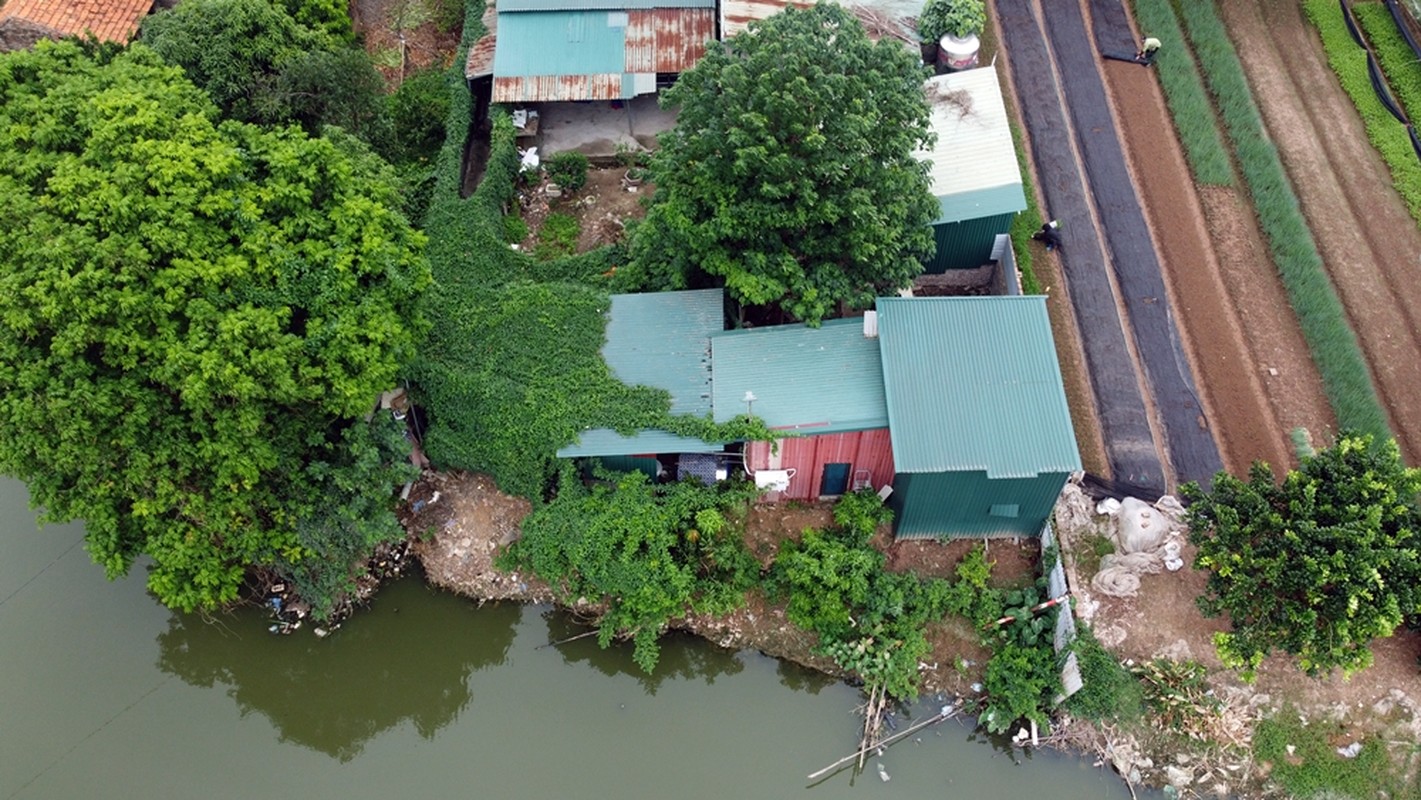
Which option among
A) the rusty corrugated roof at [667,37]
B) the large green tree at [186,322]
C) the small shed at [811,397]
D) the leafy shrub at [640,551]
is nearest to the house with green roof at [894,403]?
the small shed at [811,397]

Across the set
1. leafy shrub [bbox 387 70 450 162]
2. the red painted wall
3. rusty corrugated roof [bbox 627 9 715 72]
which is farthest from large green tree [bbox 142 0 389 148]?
the red painted wall

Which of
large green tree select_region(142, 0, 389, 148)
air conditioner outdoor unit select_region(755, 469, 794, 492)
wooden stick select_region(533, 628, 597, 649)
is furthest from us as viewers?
large green tree select_region(142, 0, 389, 148)

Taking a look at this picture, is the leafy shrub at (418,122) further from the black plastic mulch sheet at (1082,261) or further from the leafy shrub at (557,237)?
the black plastic mulch sheet at (1082,261)

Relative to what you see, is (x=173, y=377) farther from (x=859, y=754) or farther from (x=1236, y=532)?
(x=1236, y=532)

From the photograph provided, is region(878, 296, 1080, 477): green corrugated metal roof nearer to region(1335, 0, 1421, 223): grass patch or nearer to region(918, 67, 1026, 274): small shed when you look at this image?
region(918, 67, 1026, 274): small shed

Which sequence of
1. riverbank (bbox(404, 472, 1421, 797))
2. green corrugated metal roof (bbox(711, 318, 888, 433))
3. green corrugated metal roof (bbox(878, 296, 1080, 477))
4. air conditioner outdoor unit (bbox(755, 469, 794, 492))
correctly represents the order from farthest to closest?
air conditioner outdoor unit (bbox(755, 469, 794, 492))
green corrugated metal roof (bbox(711, 318, 888, 433))
green corrugated metal roof (bbox(878, 296, 1080, 477))
riverbank (bbox(404, 472, 1421, 797))
